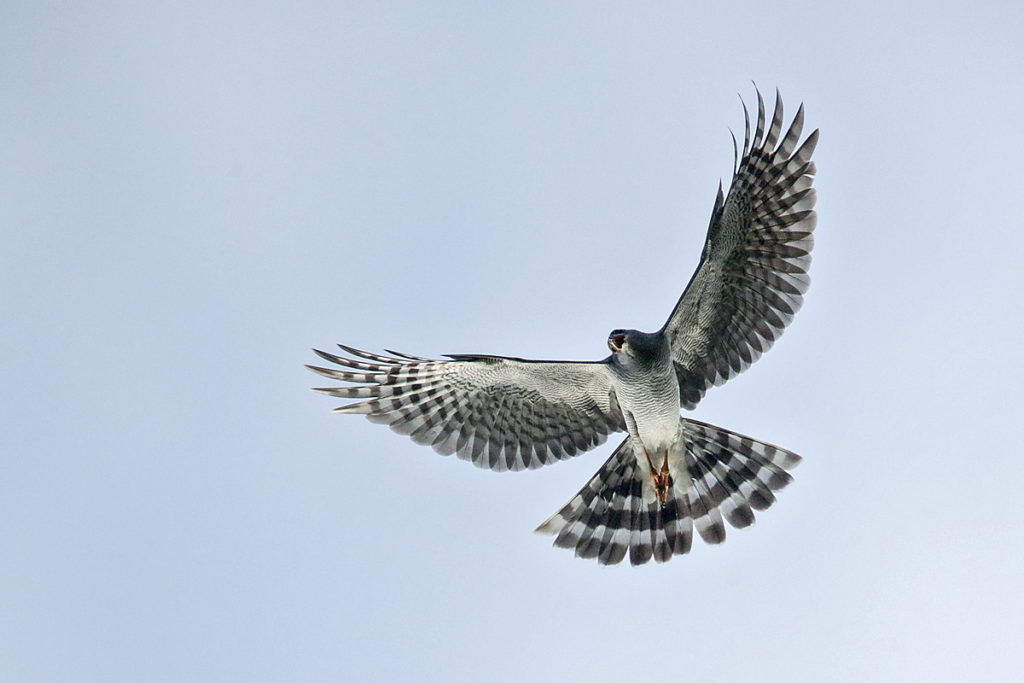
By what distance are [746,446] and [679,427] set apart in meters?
0.84

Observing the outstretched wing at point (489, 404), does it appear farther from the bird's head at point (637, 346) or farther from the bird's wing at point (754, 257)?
the bird's wing at point (754, 257)

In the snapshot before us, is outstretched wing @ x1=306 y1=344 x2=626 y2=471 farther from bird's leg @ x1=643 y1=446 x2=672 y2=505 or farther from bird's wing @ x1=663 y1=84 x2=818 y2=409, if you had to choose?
bird's wing @ x1=663 y1=84 x2=818 y2=409

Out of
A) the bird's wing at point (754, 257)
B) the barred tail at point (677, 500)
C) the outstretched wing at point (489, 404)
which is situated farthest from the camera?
the barred tail at point (677, 500)

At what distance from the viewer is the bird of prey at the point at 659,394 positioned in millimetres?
11344

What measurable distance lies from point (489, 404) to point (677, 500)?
7.73 ft

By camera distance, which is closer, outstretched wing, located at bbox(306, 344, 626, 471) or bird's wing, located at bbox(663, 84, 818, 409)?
bird's wing, located at bbox(663, 84, 818, 409)

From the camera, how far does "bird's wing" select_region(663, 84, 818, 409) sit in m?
11.2

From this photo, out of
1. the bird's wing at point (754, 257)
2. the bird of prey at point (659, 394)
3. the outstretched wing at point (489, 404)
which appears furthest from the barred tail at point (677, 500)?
the bird's wing at point (754, 257)

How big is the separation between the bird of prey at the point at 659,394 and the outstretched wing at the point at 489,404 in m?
0.01

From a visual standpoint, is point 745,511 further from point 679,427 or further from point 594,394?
point 594,394

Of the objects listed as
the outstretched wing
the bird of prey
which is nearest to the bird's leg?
the bird of prey

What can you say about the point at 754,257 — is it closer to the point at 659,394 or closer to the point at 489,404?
the point at 659,394

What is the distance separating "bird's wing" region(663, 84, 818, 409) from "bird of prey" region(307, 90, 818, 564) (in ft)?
0.05

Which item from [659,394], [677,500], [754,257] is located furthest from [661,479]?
[754,257]
